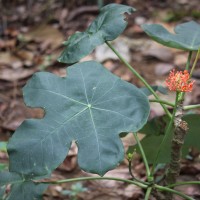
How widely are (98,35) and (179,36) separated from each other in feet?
0.98

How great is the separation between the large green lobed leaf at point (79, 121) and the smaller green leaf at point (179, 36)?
251mm

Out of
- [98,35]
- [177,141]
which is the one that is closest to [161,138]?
[177,141]

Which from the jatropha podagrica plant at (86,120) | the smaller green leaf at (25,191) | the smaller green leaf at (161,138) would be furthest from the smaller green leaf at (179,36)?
the smaller green leaf at (25,191)

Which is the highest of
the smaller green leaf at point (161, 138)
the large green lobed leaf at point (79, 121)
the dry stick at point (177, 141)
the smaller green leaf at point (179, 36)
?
the smaller green leaf at point (179, 36)

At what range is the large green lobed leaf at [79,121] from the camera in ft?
3.11

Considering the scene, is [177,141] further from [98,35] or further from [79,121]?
[98,35]

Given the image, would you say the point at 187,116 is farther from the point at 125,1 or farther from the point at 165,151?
the point at 125,1

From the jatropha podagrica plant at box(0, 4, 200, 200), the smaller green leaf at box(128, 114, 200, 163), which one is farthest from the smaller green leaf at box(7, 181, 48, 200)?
the smaller green leaf at box(128, 114, 200, 163)

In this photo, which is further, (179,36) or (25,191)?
(179,36)

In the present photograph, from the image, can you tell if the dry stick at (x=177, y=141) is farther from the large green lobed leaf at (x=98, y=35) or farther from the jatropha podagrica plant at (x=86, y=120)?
the large green lobed leaf at (x=98, y=35)

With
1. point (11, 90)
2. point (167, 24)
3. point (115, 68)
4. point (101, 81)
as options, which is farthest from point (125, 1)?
point (101, 81)

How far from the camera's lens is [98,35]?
47.8 inches

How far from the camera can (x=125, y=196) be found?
4.94 feet

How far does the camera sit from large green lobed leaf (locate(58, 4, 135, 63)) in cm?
119
